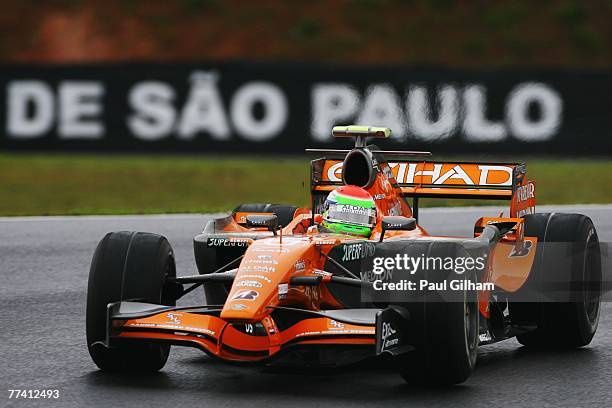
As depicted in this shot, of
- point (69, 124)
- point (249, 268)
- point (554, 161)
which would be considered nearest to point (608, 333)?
point (249, 268)

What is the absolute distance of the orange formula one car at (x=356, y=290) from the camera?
6.64 metres

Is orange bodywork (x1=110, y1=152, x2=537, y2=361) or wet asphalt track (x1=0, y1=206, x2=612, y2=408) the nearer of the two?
orange bodywork (x1=110, y1=152, x2=537, y2=361)

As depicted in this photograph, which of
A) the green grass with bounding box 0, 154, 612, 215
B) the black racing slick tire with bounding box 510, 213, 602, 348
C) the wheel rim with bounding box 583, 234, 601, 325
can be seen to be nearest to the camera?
the black racing slick tire with bounding box 510, 213, 602, 348

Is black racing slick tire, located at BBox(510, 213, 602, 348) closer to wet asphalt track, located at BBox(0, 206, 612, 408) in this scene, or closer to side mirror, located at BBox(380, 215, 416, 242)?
wet asphalt track, located at BBox(0, 206, 612, 408)

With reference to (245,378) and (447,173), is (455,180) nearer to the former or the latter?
(447,173)

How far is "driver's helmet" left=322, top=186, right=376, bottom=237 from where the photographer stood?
26.3 feet

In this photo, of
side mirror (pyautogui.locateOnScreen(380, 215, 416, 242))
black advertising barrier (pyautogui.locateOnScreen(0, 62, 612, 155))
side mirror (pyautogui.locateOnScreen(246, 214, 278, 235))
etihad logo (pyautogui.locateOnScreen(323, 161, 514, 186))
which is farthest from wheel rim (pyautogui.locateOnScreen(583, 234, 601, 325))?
black advertising barrier (pyautogui.locateOnScreen(0, 62, 612, 155))

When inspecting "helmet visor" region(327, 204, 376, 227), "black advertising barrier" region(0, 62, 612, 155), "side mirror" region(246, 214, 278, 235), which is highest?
"black advertising barrier" region(0, 62, 612, 155)

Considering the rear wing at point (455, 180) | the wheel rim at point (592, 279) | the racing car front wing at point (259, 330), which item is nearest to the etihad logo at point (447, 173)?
the rear wing at point (455, 180)

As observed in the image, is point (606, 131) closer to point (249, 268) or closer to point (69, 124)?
point (69, 124)

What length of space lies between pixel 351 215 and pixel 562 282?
1.46 meters

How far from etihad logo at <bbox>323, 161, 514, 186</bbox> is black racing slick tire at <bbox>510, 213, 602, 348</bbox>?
28.6 inches

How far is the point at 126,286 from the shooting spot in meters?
7.07

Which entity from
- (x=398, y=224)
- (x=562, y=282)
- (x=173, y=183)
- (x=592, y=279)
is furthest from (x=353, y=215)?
(x=173, y=183)
